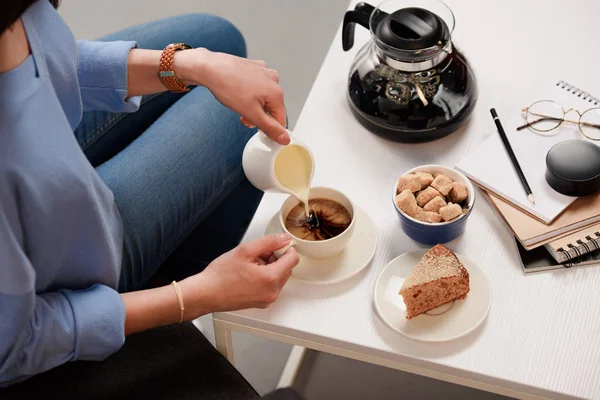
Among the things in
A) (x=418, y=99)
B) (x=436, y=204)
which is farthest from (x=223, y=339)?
(x=418, y=99)

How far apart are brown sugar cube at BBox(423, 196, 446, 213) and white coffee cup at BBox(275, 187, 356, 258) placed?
11 cm

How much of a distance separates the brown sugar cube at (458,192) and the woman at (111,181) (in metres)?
0.25

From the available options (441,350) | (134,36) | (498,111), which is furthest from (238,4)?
(441,350)

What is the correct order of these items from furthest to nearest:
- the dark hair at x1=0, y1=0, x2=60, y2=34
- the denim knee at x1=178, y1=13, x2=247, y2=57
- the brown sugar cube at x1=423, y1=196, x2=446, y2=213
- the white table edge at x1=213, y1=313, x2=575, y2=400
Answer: the denim knee at x1=178, y1=13, x2=247, y2=57, the brown sugar cube at x1=423, y1=196, x2=446, y2=213, the white table edge at x1=213, y1=313, x2=575, y2=400, the dark hair at x1=0, y1=0, x2=60, y2=34

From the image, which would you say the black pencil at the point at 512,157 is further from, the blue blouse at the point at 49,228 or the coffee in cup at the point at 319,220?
the blue blouse at the point at 49,228

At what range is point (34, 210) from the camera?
825 millimetres

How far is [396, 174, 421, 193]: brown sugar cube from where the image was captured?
1001 millimetres

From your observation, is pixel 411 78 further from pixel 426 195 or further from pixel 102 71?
pixel 102 71

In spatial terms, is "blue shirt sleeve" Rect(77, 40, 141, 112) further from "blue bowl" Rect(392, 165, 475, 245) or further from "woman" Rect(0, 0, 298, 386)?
"blue bowl" Rect(392, 165, 475, 245)

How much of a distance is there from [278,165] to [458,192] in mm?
268

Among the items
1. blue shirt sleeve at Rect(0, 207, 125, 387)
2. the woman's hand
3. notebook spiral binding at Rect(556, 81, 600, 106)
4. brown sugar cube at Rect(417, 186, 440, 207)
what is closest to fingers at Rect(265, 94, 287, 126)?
the woman's hand

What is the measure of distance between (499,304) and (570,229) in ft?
0.52

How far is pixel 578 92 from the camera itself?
3.75 feet

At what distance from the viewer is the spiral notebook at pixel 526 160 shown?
1002 millimetres
